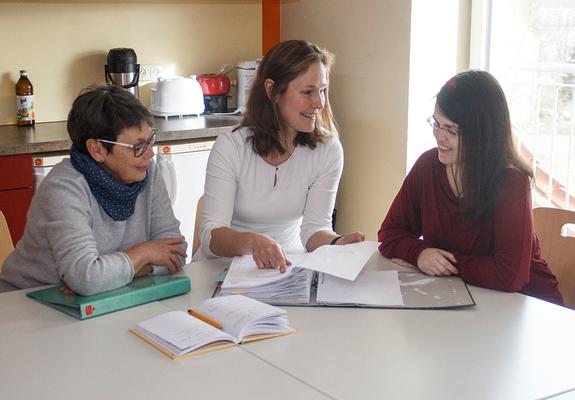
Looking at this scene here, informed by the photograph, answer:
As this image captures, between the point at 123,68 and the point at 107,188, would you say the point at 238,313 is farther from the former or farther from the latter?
the point at 123,68

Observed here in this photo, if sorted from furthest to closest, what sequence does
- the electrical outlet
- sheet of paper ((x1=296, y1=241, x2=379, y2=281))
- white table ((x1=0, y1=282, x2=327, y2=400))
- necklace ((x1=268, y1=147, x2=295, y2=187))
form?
1. the electrical outlet
2. necklace ((x1=268, y1=147, x2=295, y2=187))
3. sheet of paper ((x1=296, y1=241, x2=379, y2=281))
4. white table ((x1=0, y1=282, x2=327, y2=400))

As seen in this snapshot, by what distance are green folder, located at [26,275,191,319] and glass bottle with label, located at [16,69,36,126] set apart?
1845 mm

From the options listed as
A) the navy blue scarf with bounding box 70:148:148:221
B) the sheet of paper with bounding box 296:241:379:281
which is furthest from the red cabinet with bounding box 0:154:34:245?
the sheet of paper with bounding box 296:241:379:281

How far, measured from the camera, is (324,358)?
4.86 feet

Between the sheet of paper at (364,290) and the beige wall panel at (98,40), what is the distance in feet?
7.26

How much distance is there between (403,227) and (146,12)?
7.14ft

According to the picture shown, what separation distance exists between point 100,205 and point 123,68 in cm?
181

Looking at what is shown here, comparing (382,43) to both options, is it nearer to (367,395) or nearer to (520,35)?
(520,35)

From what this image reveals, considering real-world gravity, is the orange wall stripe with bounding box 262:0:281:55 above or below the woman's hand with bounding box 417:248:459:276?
above

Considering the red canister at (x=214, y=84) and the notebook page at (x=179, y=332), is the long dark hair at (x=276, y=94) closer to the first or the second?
the notebook page at (x=179, y=332)

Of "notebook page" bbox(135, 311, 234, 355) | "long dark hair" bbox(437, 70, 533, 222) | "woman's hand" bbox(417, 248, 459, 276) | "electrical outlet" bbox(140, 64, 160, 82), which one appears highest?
"electrical outlet" bbox(140, 64, 160, 82)

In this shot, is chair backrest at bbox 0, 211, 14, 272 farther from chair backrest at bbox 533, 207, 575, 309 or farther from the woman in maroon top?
chair backrest at bbox 533, 207, 575, 309

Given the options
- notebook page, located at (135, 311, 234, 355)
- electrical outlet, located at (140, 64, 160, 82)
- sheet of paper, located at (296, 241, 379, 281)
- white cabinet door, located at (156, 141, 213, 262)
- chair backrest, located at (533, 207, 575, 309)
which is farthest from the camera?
electrical outlet, located at (140, 64, 160, 82)

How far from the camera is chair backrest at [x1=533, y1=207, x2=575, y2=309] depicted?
6.94ft
